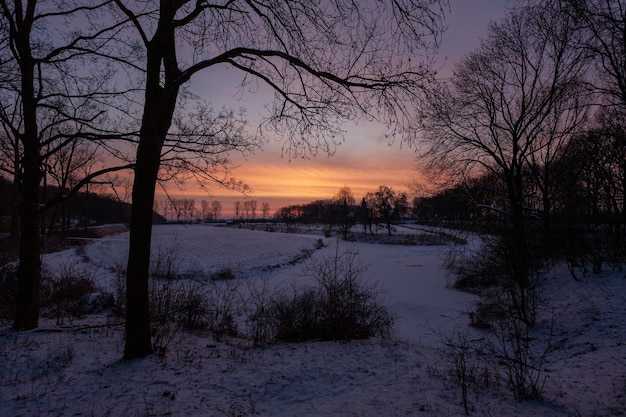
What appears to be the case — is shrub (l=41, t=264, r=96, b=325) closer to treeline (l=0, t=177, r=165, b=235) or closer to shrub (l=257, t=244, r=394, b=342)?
treeline (l=0, t=177, r=165, b=235)

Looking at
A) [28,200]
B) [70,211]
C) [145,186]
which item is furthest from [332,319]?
[70,211]

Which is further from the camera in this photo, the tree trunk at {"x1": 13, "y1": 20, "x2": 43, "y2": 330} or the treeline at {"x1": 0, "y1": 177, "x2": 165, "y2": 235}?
the treeline at {"x1": 0, "y1": 177, "x2": 165, "y2": 235}

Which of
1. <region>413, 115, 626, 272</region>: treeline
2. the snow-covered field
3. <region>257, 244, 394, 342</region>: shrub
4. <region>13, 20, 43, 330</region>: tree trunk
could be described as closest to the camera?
the snow-covered field

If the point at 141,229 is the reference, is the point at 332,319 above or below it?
below

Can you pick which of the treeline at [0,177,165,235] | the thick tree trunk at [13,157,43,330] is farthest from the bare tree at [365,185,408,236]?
the thick tree trunk at [13,157,43,330]

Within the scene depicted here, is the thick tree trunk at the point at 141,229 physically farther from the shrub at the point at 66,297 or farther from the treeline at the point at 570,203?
the treeline at the point at 570,203

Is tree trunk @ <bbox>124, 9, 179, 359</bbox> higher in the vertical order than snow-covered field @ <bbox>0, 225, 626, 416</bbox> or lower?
higher

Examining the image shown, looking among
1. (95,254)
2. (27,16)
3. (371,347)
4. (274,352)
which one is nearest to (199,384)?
(274,352)

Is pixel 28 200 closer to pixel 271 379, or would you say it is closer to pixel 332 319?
pixel 271 379

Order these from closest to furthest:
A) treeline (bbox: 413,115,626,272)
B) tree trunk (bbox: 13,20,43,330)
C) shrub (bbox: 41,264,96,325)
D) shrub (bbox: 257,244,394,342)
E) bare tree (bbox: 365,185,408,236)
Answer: tree trunk (bbox: 13,20,43,330) < shrub (bbox: 257,244,394,342) < shrub (bbox: 41,264,96,325) < treeline (bbox: 413,115,626,272) < bare tree (bbox: 365,185,408,236)

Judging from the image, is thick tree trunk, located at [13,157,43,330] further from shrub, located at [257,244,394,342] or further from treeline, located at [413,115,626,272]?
treeline, located at [413,115,626,272]

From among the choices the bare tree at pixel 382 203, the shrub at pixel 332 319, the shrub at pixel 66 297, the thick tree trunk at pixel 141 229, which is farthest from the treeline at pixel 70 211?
the bare tree at pixel 382 203

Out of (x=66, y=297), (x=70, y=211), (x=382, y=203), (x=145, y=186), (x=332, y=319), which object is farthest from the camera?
(x=382, y=203)

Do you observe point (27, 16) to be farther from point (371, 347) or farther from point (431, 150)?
point (431, 150)
